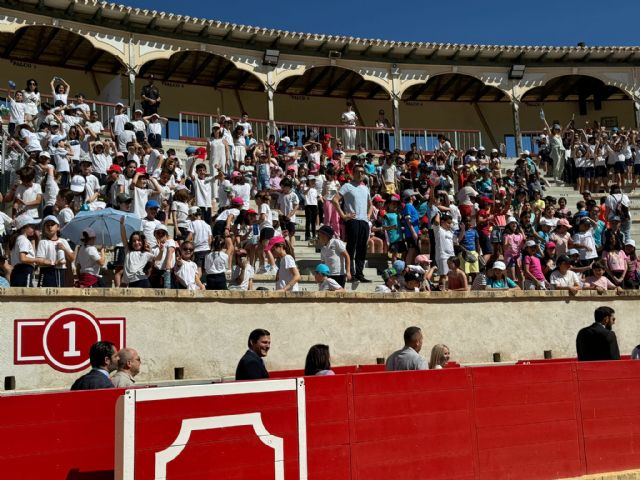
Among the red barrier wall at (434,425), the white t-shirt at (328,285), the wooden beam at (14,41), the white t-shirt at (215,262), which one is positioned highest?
the wooden beam at (14,41)

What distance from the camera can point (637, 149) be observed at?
22.4 meters

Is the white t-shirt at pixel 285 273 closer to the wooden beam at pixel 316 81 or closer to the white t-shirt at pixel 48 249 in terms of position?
the white t-shirt at pixel 48 249

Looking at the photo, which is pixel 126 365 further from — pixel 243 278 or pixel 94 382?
pixel 243 278

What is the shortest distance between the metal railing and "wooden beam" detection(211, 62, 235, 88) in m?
1.71

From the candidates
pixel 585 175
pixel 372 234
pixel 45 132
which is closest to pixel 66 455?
pixel 372 234

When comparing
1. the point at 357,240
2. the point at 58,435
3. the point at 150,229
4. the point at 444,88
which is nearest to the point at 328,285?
the point at 357,240

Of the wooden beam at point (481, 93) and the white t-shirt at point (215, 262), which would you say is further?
the wooden beam at point (481, 93)

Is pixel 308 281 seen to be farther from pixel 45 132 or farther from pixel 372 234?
pixel 45 132

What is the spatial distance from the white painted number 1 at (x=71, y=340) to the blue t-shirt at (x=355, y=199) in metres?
5.14

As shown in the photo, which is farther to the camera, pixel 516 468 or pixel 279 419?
pixel 516 468

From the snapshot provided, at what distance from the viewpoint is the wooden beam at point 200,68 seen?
2605cm

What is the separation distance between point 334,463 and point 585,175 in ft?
55.9

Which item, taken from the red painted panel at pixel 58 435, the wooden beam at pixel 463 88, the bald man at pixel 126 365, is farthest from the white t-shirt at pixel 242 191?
the wooden beam at pixel 463 88

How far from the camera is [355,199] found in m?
12.9
